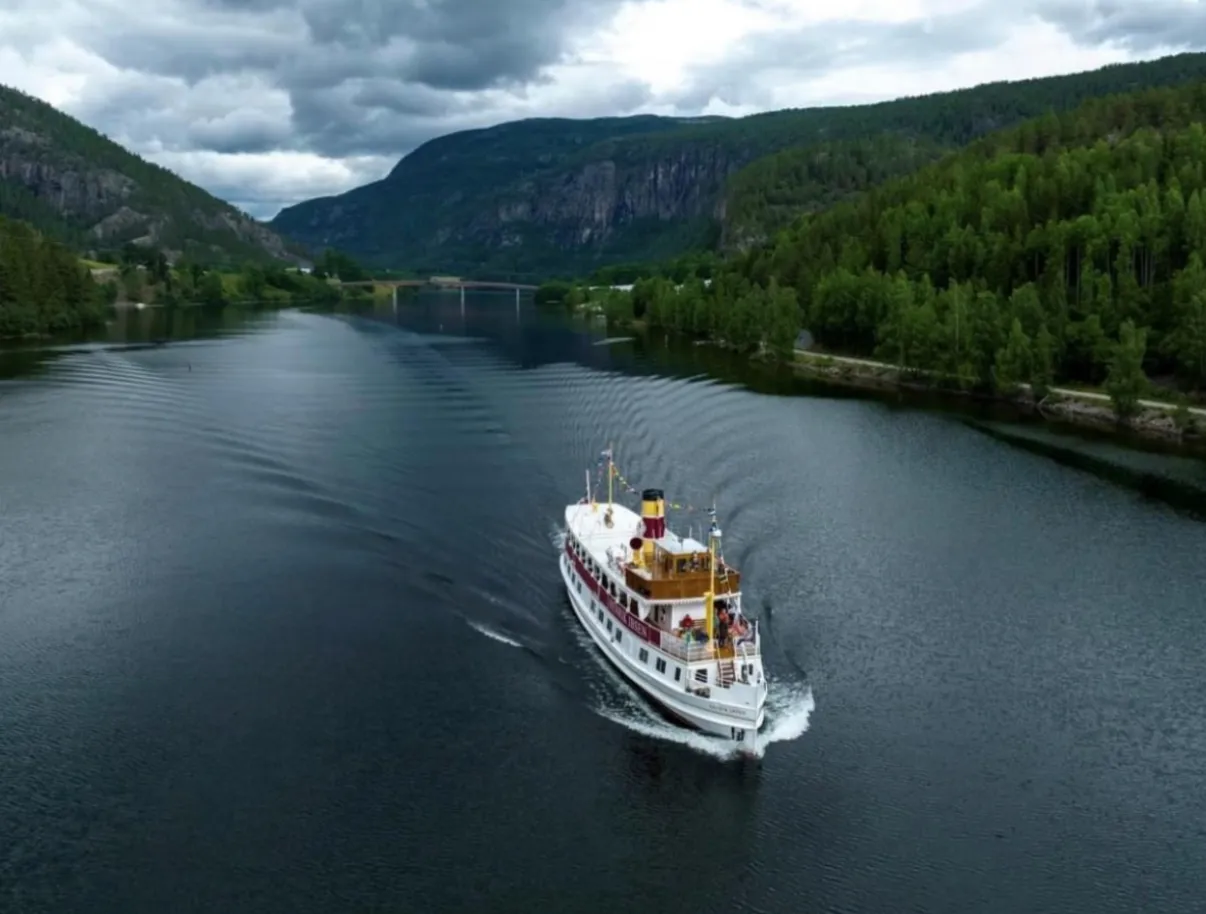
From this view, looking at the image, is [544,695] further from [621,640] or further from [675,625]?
[675,625]

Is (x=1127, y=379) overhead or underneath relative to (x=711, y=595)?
overhead

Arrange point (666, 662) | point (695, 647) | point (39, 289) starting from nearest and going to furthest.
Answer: point (695, 647) < point (666, 662) < point (39, 289)

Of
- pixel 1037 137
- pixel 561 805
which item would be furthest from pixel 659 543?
pixel 1037 137

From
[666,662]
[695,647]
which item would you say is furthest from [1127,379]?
[666,662]

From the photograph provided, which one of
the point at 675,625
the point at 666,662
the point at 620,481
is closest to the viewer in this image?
the point at 666,662

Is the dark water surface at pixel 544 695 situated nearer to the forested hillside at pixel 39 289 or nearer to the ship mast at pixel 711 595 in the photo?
the ship mast at pixel 711 595

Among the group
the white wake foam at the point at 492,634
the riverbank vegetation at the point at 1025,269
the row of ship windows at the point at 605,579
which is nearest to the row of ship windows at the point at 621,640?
the row of ship windows at the point at 605,579
